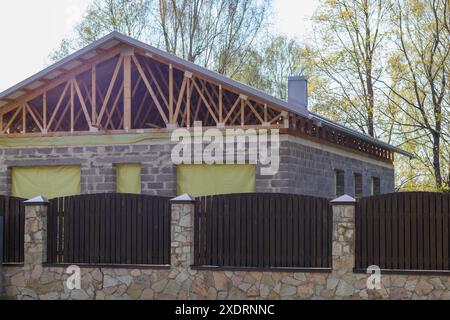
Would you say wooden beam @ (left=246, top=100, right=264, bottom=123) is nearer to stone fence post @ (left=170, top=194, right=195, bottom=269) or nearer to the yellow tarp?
stone fence post @ (left=170, top=194, right=195, bottom=269)

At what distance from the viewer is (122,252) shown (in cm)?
1540

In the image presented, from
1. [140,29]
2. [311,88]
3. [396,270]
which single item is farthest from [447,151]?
[396,270]

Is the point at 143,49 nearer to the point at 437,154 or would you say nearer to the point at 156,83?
the point at 156,83

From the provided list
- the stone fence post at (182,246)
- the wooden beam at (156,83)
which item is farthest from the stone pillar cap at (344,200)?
the wooden beam at (156,83)

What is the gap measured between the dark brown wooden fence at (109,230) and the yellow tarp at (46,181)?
5.30 meters

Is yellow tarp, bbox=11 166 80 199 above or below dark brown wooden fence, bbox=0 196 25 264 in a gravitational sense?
above

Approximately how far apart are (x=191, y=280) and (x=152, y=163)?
19.6ft

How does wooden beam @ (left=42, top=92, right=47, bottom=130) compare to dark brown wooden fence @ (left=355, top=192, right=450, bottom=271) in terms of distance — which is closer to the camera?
dark brown wooden fence @ (left=355, top=192, right=450, bottom=271)

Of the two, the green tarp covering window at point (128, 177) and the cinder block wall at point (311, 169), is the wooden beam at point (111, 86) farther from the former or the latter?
the cinder block wall at point (311, 169)

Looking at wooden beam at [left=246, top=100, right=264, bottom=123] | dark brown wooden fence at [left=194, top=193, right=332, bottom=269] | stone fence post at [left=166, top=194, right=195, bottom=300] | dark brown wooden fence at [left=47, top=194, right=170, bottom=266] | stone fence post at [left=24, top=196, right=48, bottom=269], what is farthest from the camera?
wooden beam at [left=246, top=100, right=264, bottom=123]

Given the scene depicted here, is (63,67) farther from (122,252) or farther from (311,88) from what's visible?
(311,88)

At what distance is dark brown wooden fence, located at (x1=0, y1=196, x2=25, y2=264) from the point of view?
15.9 m

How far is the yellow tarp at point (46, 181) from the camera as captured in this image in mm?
21109

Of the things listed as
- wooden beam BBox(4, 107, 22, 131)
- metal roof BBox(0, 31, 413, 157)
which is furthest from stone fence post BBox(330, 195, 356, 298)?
wooden beam BBox(4, 107, 22, 131)
